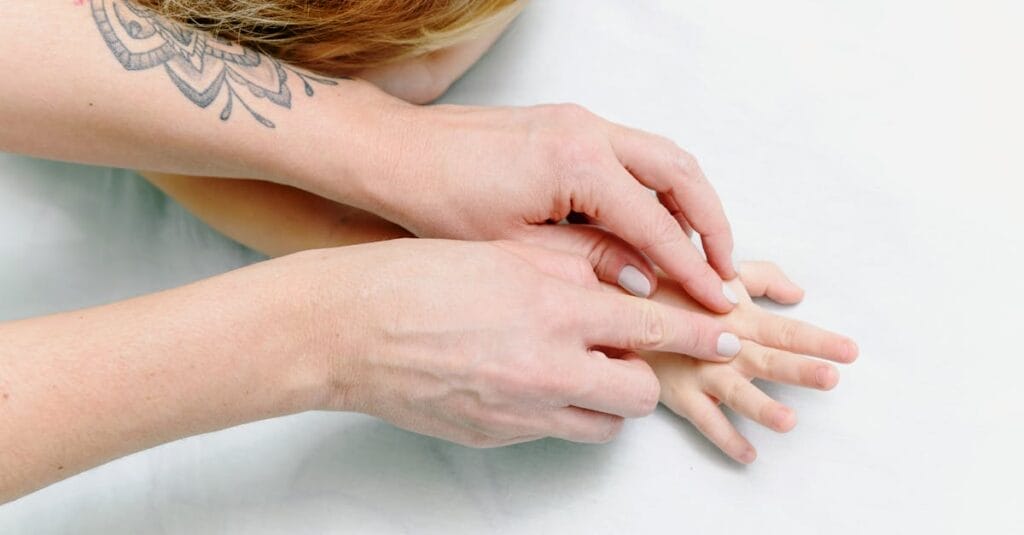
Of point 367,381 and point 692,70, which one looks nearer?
point 367,381

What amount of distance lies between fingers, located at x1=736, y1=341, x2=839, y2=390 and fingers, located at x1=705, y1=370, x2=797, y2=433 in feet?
0.06

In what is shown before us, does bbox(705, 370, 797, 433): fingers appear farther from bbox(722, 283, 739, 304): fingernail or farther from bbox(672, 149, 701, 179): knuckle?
bbox(672, 149, 701, 179): knuckle

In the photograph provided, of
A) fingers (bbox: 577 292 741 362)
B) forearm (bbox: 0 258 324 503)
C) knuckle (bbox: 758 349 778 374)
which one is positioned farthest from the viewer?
knuckle (bbox: 758 349 778 374)

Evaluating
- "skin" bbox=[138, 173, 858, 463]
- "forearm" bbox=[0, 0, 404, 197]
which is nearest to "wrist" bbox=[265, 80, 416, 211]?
"forearm" bbox=[0, 0, 404, 197]

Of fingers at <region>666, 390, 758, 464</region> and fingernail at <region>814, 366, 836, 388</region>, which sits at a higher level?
fingernail at <region>814, 366, 836, 388</region>

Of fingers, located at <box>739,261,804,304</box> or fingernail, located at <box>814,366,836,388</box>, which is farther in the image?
fingers, located at <box>739,261,804,304</box>

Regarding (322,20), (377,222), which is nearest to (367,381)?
(377,222)

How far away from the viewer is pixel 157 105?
943mm

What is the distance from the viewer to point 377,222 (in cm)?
110

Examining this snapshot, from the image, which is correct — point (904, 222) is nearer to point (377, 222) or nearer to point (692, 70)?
point (692, 70)

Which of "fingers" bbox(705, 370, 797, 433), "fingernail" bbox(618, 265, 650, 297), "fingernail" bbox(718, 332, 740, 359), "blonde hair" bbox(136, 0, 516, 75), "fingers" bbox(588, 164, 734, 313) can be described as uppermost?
"blonde hair" bbox(136, 0, 516, 75)

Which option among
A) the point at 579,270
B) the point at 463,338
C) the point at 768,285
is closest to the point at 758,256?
the point at 768,285

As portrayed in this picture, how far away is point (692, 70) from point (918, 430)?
0.51 metres

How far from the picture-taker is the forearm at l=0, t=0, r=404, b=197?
91cm
